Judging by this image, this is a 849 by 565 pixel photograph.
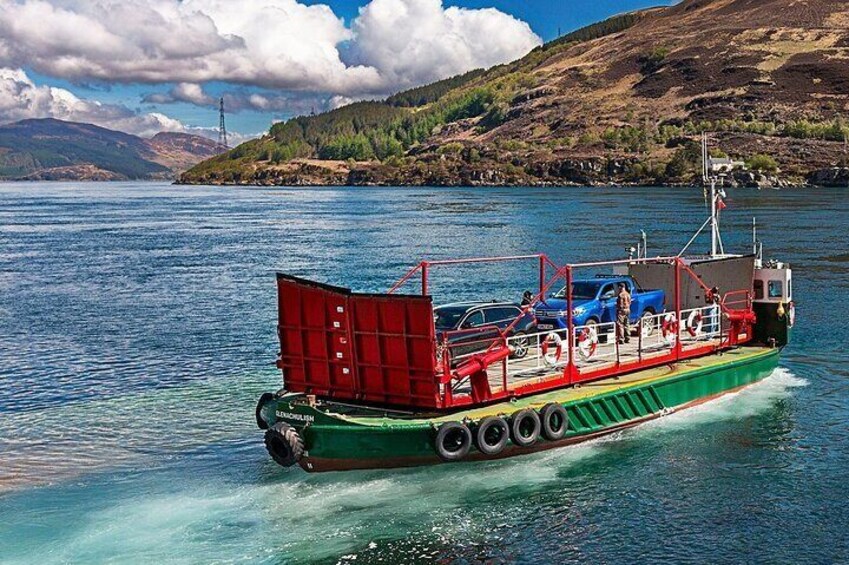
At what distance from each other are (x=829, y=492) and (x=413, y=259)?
5098 centimetres

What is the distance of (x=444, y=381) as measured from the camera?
2169 cm

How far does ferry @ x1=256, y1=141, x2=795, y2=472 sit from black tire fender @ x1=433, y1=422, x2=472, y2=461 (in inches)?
1.0

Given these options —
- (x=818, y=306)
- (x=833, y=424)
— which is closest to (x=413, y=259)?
(x=818, y=306)

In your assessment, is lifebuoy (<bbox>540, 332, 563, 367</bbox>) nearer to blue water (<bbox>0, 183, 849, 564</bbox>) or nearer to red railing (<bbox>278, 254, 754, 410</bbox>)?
red railing (<bbox>278, 254, 754, 410</bbox>)

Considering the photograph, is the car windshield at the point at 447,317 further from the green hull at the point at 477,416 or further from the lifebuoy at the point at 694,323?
the lifebuoy at the point at 694,323

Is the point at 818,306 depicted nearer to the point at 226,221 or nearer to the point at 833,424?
the point at 833,424

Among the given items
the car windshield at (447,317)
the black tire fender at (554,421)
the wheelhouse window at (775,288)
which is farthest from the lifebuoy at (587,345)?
the wheelhouse window at (775,288)

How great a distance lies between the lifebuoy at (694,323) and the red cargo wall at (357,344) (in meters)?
10.6

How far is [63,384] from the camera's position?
32.8 meters

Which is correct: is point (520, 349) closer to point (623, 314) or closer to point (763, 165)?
point (623, 314)

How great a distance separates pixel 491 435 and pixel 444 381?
1.73m

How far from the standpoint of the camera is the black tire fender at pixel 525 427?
2222 centimetres

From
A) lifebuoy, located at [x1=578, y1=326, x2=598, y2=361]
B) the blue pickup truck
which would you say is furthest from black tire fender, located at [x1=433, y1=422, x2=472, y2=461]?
the blue pickup truck

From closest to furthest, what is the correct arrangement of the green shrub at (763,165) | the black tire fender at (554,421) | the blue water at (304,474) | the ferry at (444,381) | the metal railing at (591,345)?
1. the blue water at (304,474)
2. the ferry at (444,381)
3. the black tire fender at (554,421)
4. the metal railing at (591,345)
5. the green shrub at (763,165)
